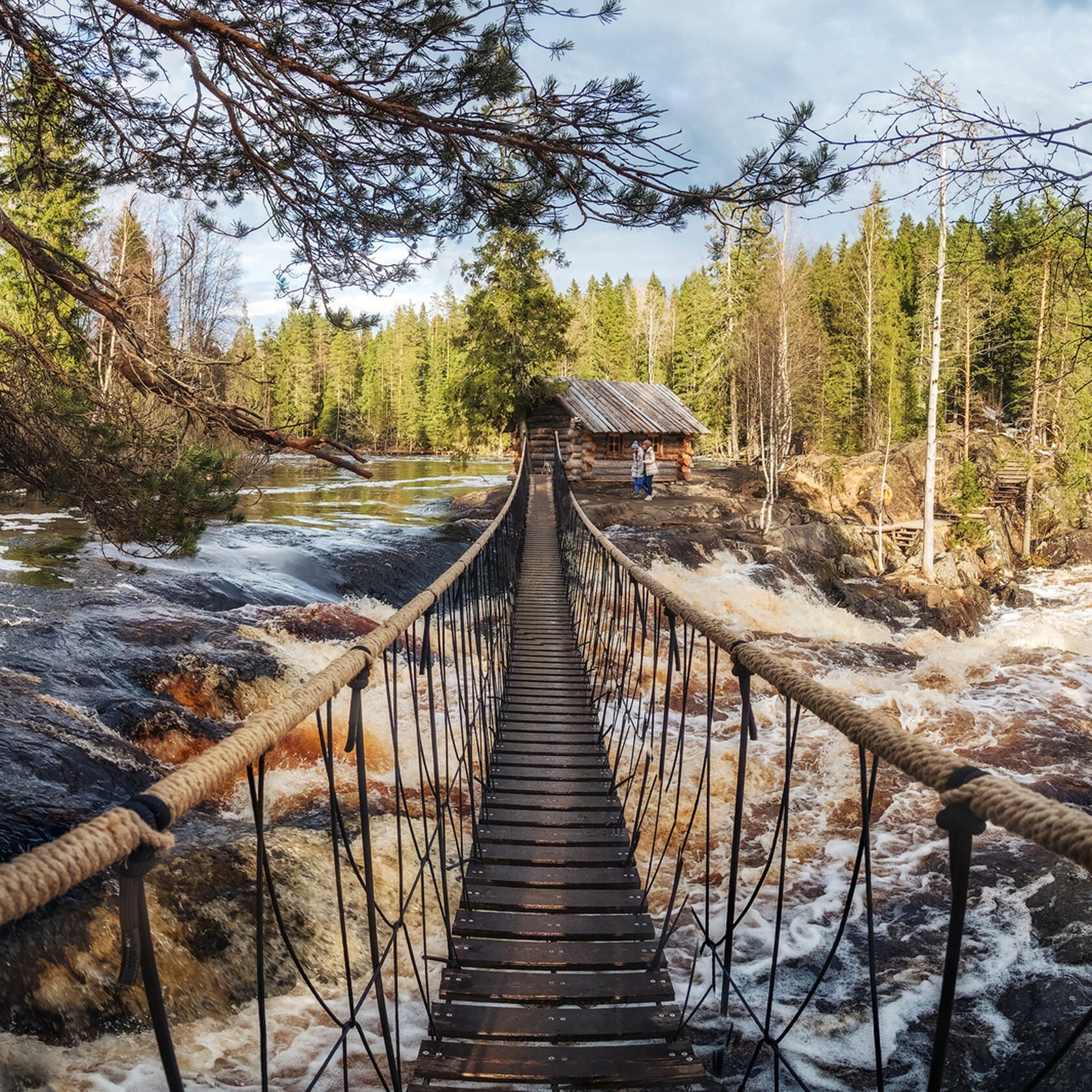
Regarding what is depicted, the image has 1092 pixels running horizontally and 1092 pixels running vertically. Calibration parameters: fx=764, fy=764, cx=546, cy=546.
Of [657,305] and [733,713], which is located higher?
[657,305]

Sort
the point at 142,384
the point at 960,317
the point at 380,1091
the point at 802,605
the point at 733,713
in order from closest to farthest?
1. the point at 380,1091
2. the point at 142,384
3. the point at 733,713
4. the point at 802,605
5. the point at 960,317

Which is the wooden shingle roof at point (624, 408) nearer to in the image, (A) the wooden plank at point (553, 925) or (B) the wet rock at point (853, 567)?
(B) the wet rock at point (853, 567)

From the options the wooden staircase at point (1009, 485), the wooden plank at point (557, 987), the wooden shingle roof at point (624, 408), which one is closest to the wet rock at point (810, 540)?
the wooden shingle roof at point (624, 408)

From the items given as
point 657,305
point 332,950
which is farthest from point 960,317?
point 332,950

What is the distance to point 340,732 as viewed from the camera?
5.57m

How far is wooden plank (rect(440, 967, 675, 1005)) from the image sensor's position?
7.74 feet

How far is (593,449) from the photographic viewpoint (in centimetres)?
2206

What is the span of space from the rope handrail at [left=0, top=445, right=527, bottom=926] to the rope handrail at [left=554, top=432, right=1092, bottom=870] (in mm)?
968

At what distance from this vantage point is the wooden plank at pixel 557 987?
2359 millimetres

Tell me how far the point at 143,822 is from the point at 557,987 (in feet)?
6.14

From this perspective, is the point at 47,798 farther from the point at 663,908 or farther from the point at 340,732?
the point at 663,908

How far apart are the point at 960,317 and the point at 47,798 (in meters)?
30.2

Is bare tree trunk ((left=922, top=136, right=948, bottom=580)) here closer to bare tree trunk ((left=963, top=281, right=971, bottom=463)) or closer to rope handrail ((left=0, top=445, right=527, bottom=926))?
bare tree trunk ((left=963, top=281, right=971, bottom=463))

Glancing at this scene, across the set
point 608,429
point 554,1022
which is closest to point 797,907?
point 554,1022
